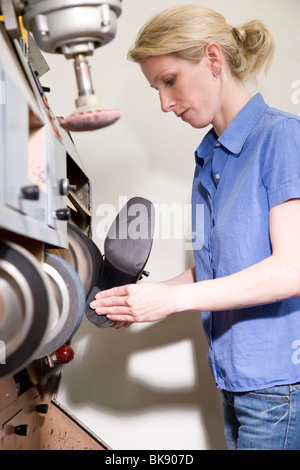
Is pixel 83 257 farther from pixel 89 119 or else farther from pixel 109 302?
pixel 89 119

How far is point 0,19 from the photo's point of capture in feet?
2.37

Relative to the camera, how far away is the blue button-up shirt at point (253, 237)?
95 centimetres

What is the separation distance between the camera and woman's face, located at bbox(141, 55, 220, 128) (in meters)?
1.09

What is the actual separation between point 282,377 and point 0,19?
2.74ft

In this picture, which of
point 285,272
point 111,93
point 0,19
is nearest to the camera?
point 0,19

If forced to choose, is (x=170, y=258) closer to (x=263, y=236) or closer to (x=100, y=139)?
(x=100, y=139)

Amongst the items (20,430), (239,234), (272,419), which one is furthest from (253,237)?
(20,430)

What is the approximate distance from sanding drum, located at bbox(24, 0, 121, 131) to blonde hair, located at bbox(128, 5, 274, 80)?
385mm

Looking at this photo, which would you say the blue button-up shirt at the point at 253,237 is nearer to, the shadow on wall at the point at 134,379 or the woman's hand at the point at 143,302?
the woman's hand at the point at 143,302

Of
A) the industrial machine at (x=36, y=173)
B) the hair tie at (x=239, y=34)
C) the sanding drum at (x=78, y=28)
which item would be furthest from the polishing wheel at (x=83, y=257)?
the hair tie at (x=239, y=34)

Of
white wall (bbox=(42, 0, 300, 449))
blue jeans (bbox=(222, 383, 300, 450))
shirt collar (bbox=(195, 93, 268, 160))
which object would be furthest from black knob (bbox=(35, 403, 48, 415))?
shirt collar (bbox=(195, 93, 268, 160))

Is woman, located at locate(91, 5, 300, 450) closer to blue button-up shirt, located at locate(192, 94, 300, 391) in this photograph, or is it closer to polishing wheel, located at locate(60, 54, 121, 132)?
blue button-up shirt, located at locate(192, 94, 300, 391)

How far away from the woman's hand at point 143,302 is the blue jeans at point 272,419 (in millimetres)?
270
